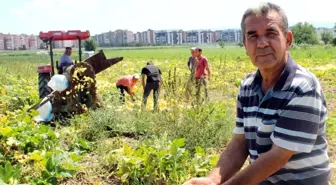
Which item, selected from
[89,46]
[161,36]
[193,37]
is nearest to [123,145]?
[89,46]

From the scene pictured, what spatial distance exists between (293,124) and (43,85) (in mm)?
7815

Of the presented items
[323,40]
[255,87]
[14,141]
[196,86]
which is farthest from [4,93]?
[323,40]

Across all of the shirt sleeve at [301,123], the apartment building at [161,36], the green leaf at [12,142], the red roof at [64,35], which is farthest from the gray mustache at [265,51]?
the apartment building at [161,36]

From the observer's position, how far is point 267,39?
5.35ft

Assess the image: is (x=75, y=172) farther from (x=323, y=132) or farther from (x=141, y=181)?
(x=323, y=132)

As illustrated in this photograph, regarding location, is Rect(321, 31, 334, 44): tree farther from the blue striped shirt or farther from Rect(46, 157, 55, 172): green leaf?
the blue striped shirt

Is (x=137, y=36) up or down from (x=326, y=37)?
up

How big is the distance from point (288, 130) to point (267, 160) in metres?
0.14

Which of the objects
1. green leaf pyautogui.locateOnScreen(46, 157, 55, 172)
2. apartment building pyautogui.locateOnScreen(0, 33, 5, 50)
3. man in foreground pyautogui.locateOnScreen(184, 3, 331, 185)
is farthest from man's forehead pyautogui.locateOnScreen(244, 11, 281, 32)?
apartment building pyautogui.locateOnScreen(0, 33, 5, 50)

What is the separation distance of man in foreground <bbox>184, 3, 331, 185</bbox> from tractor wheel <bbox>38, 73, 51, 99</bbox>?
24.3 ft

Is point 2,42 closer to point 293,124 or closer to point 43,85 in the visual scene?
point 43,85

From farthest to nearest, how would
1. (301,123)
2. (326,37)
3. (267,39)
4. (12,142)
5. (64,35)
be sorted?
1. (326,37)
2. (64,35)
3. (12,142)
4. (267,39)
5. (301,123)

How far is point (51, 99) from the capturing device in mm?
6840

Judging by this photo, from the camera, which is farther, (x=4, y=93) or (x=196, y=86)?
(x=4, y=93)
